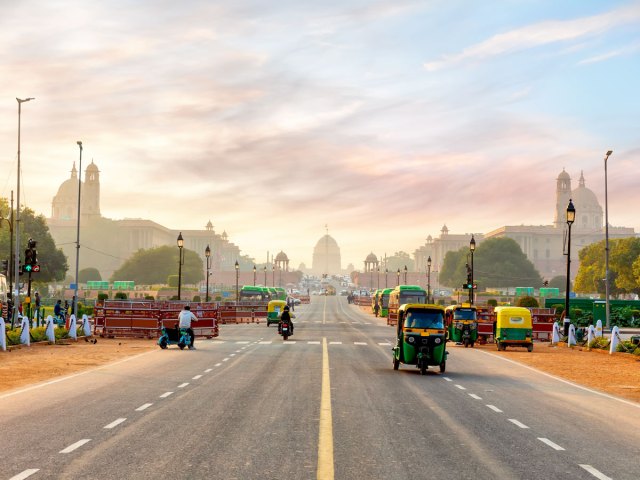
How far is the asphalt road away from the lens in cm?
1078

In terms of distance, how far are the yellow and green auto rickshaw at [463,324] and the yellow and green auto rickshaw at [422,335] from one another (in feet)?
55.9

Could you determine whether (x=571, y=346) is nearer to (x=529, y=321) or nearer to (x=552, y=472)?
(x=529, y=321)

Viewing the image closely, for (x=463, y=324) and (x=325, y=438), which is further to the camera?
(x=463, y=324)

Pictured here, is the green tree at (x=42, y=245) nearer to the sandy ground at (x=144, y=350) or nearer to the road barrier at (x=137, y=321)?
the road barrier at (x=137, y=321)

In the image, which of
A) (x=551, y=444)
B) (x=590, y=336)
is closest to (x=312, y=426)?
(x=551, y=444)

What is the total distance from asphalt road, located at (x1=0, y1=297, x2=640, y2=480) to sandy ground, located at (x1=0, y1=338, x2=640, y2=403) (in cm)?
118

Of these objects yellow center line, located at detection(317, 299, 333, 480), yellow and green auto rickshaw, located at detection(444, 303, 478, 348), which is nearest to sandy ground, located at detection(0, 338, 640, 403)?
yellow and green auto rickshaw, located at detection(444, 303, 478, 348)

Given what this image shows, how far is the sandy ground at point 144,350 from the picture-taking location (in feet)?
79.2

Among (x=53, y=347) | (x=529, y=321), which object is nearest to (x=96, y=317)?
(x=53, y=347)

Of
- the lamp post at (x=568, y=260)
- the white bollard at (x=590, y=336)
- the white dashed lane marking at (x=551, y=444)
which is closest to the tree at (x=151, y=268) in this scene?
the lamp post at (x=568, y=260)

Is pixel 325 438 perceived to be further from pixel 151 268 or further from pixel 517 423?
pixel 151 268

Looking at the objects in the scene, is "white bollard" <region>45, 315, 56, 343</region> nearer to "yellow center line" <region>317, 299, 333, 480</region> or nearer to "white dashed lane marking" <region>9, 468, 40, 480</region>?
"yellow center line" <region>317, 299, 333, 480</region>

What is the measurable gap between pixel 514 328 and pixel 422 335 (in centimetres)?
1592

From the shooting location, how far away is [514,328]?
39969mm
